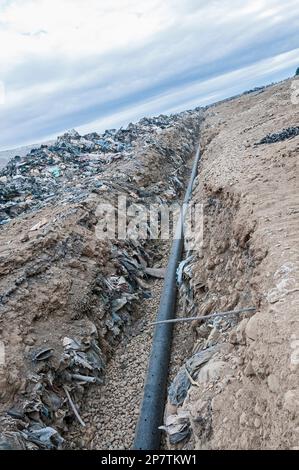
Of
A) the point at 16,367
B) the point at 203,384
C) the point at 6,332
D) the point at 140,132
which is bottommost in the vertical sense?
the point at 203,384

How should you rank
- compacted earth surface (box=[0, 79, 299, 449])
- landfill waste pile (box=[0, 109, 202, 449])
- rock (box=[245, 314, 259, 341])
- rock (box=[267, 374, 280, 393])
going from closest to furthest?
rock (box=[267, 374, 280, 393]), compacted earth surface (box=[0, 79, 299, 449]), rock (box=[245, 314, 259, 341]), landfill waste pile (box=[0, 109, 202, 449])

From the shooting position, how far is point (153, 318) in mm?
6750

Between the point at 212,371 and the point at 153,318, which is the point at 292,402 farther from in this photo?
the point at 153,318

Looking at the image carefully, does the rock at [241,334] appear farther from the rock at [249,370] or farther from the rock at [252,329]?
the rock at [249,370]

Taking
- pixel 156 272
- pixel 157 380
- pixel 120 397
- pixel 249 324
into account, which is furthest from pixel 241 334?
pixel 156 272

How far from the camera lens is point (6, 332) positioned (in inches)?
198

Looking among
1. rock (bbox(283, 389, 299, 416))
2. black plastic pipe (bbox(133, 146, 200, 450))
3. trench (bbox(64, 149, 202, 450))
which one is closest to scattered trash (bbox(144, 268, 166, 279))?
black plastic pipe (bbox(133, 146, 200, 450))

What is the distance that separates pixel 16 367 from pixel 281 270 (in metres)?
3.39

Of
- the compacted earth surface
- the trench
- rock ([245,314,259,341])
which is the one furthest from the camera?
the trench

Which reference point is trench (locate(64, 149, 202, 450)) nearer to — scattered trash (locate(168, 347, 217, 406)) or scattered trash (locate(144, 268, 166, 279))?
scattered trash (locate(168, 347, 217, 406))

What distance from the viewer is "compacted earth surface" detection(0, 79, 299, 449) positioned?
3.25 m

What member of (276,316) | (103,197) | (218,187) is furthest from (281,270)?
(103,197)
